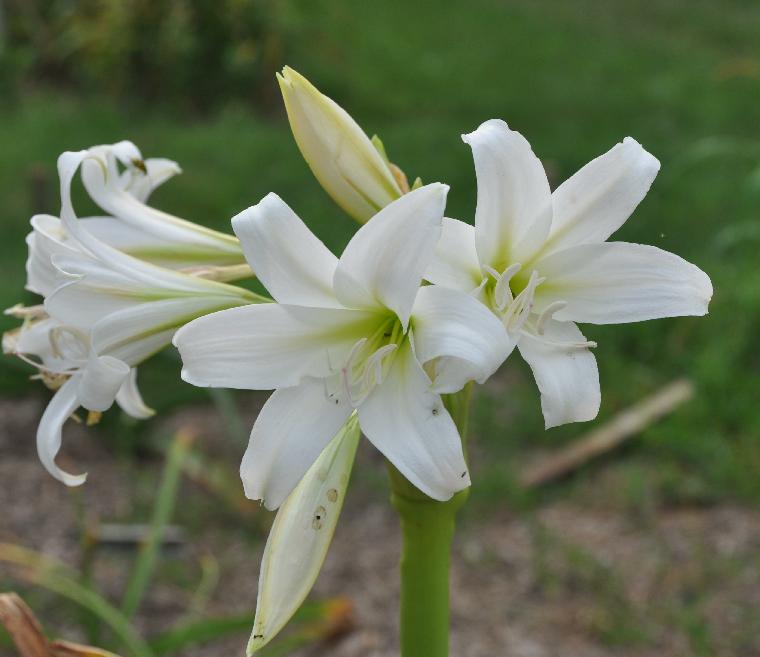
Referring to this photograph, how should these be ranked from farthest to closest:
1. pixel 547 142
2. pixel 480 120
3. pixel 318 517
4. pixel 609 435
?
pixel 480 120
pixel 547 142
pixel 609 435
pixel 318 517

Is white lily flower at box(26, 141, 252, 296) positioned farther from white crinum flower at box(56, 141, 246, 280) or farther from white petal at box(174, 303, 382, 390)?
white petal at box(174, 303, 382, 390)

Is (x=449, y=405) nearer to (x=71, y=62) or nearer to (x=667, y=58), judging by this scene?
(x=71, y=62)

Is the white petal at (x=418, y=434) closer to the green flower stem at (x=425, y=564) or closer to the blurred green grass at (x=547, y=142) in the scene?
the green flower stem at (x=425, y=564)

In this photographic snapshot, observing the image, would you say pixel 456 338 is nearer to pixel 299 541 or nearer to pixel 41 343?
pixel 299 541

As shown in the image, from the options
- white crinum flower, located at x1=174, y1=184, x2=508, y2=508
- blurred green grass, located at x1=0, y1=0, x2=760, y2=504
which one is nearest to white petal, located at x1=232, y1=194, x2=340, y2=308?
white crinum flower, located at x1=174, y1=184, x2=508, y2=508

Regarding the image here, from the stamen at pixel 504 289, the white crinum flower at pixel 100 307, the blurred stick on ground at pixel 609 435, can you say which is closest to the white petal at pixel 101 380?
the white crinum flower at pixel 100 307

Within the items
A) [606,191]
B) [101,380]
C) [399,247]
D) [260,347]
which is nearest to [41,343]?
[101,380]
